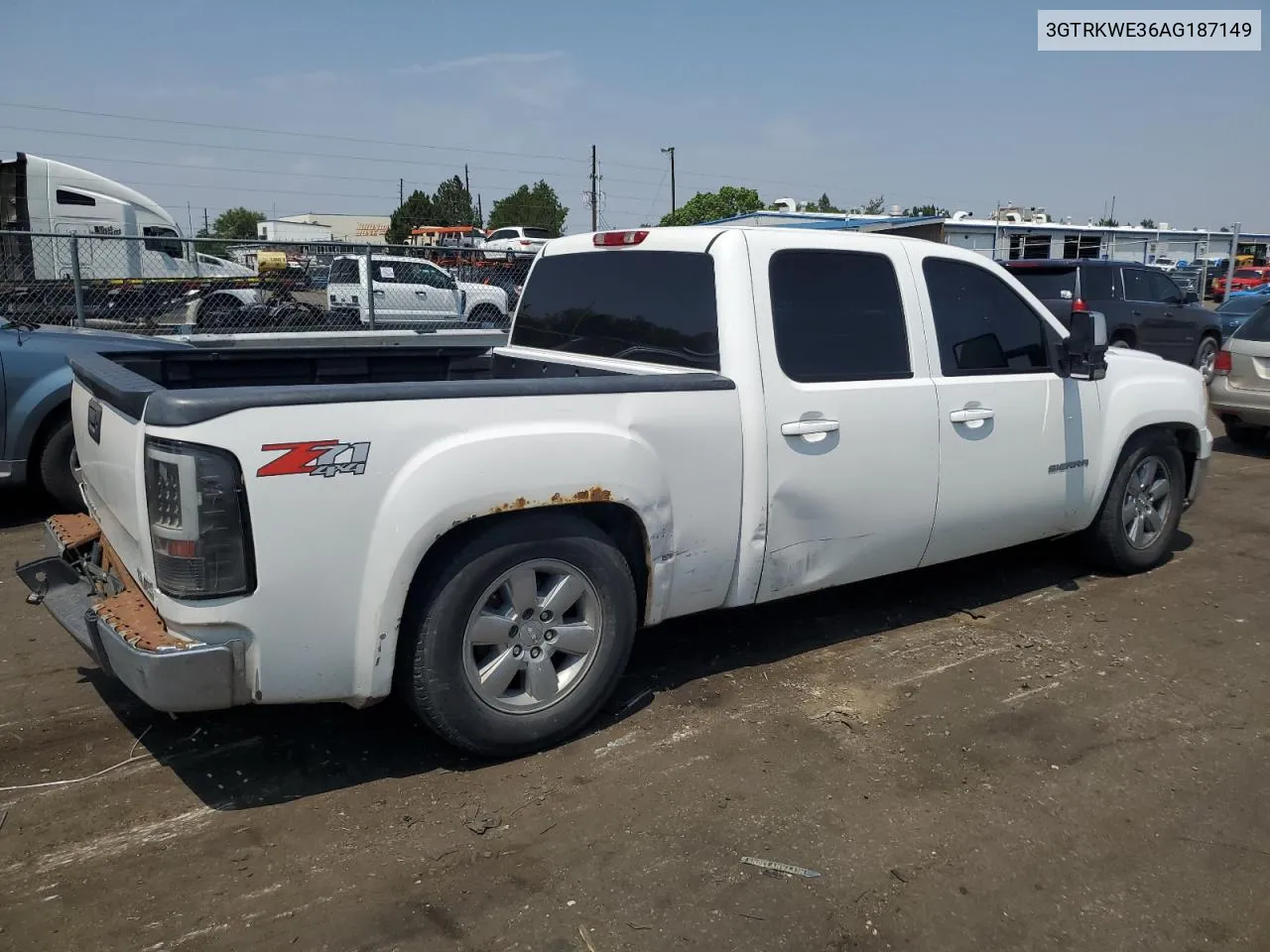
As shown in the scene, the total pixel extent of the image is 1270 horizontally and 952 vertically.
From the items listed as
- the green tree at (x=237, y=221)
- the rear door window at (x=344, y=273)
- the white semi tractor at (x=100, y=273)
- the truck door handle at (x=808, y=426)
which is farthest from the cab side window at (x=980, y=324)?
the green tree at (x=237, y=221)

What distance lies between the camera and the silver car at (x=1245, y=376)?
9734 millimetres

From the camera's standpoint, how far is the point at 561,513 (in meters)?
3.53

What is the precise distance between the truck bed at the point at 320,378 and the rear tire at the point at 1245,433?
8818 millimetres

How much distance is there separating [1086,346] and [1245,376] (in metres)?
6.34

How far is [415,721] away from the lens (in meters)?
3.94

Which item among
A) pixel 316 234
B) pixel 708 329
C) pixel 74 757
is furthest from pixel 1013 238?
pixel 316 234

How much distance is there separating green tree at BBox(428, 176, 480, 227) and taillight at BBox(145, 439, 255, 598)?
6615 centimetres

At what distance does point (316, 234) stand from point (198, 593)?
2100 inches

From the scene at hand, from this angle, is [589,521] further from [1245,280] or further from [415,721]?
[1245,280]

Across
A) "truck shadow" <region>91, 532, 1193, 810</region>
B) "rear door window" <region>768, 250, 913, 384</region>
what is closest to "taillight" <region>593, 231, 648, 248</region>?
"rear door window" <region>768, 250, 913, 384</region>

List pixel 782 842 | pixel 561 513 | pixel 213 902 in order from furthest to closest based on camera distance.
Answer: pixel 561 513
pixel 782 842
pixel 213 902

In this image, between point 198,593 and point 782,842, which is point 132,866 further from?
point 782,842

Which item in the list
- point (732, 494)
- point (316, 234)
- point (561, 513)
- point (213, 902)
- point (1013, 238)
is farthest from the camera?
point (316, 234)

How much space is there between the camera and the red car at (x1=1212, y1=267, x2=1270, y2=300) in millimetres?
35312
